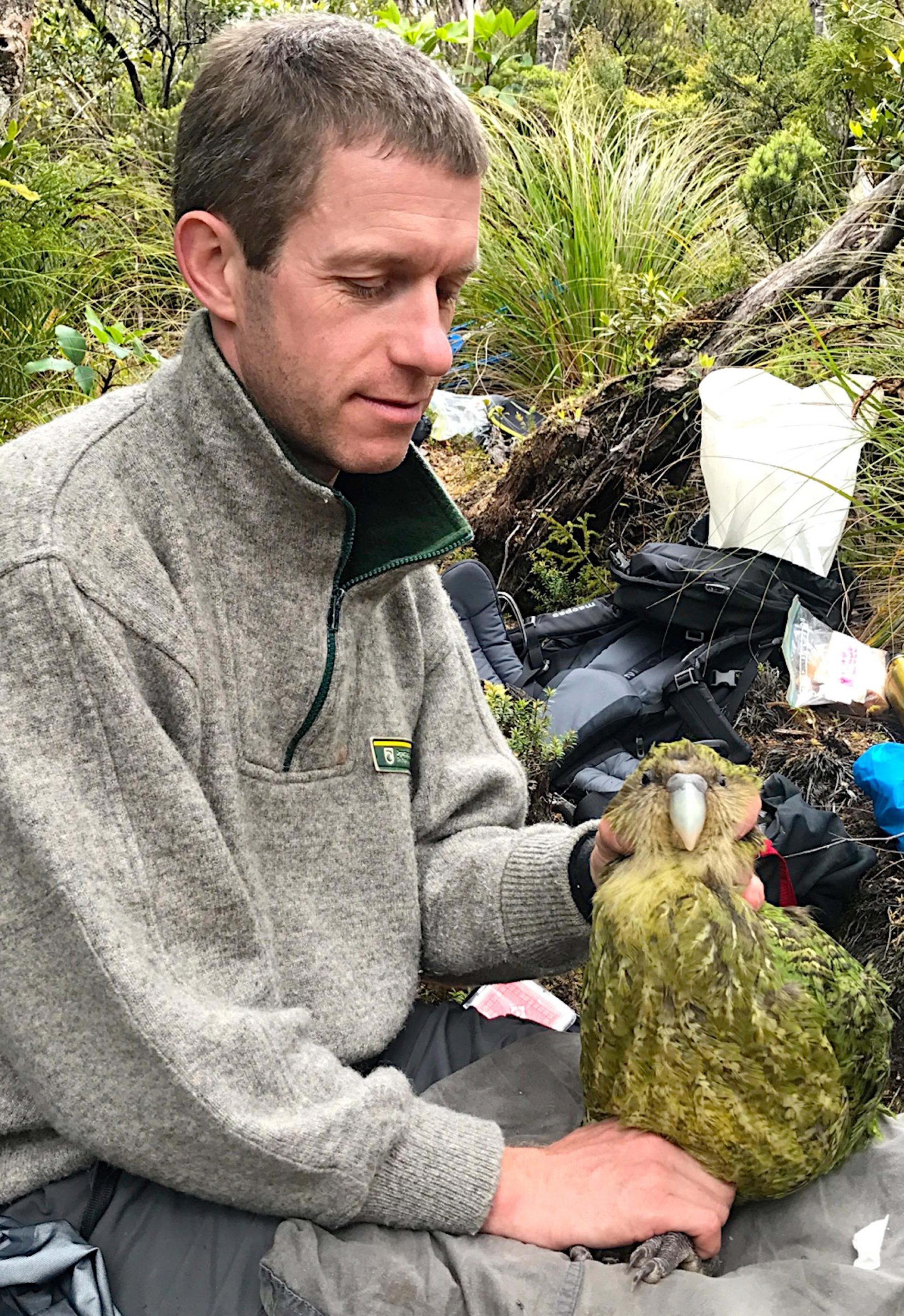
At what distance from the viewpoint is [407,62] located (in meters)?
1.83

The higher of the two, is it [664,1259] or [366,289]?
[366,289]

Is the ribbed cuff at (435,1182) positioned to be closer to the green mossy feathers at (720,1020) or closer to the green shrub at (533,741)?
the green mossy feathers at (720,1020)

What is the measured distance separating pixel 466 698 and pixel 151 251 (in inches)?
185

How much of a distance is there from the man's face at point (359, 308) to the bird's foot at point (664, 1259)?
1.36 m

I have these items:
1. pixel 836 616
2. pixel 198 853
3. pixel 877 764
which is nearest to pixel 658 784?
pixel 198 853

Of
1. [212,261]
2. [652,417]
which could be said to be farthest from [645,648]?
[212,261]

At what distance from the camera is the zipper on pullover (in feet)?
6.61

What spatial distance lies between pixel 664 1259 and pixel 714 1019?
378 millimetres

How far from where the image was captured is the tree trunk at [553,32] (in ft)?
35.7

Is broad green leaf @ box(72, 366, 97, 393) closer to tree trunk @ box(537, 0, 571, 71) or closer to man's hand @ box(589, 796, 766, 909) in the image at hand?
man's hand @ box(589, 796, 766, 909)

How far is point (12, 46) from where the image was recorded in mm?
4234

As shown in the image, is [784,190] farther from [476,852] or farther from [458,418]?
[476,852]

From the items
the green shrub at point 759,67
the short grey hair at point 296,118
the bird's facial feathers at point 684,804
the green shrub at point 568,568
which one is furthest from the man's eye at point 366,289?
the green shrub at point 759,67

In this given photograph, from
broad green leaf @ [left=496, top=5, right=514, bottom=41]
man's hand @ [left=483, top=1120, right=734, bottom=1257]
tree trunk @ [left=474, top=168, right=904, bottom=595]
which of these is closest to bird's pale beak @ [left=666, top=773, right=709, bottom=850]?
man's hand @ [left=483, top=1120, right=734, bottom=1257]
